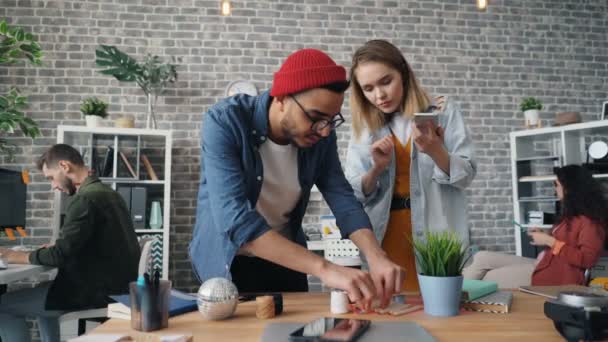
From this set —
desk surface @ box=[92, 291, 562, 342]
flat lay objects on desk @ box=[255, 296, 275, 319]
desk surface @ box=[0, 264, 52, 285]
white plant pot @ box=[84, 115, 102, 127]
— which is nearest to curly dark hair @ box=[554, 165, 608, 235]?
desk surface @ box=[92, 291, 562, 342]

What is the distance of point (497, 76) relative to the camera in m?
4.98

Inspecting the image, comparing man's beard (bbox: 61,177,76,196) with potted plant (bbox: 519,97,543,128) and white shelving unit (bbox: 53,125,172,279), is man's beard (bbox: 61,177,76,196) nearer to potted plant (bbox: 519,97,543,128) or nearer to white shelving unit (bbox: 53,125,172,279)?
white shelving unit (bbox: 53,125,172,279)

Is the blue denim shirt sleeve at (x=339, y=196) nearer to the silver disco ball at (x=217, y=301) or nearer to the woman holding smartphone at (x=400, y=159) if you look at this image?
the woman holding smartphone at (x=400, y=159)

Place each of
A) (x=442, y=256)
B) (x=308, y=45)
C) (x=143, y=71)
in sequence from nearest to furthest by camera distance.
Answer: (x=442, y=256) → (x=143, y=71) → (x=308, y=45)

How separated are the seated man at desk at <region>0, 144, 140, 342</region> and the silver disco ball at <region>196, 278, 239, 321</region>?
1.86m

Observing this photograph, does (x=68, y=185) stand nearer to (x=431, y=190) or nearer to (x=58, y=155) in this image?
(x=58, y=155)

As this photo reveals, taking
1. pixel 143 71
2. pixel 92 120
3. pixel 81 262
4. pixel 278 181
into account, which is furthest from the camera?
pixel 143 71

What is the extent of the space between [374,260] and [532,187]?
4061 millimetres

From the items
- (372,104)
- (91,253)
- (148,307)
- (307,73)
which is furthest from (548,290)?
(91,253)

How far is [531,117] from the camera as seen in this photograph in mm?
4547

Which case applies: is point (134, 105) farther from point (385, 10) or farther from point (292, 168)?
point (292, 168)

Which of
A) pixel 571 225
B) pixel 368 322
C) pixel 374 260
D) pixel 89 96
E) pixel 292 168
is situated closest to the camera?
pixel 368 322

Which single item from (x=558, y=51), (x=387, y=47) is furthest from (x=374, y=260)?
→ (x=558, y=51)

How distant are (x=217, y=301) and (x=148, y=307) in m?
0.15
